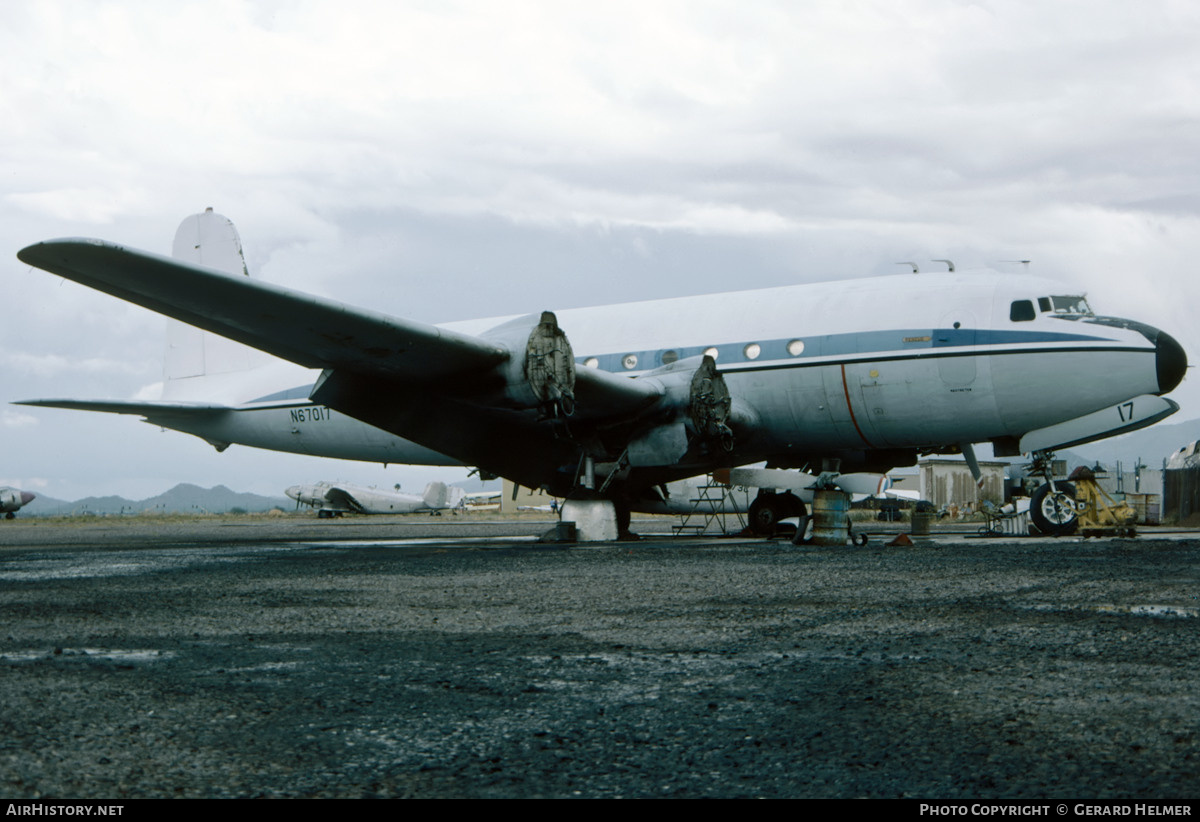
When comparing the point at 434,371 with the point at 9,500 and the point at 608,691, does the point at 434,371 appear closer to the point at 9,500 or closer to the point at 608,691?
the point at 608,691

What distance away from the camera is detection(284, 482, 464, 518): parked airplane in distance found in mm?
50000

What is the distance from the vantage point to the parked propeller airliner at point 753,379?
42.7 feet

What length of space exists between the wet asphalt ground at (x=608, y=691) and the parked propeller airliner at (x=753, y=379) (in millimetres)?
5817

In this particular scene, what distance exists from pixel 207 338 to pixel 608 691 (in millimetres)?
20777

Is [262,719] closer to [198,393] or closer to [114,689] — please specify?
[114,689]

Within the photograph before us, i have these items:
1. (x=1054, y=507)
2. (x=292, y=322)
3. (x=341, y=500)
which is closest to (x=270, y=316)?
(x=292, y=322)

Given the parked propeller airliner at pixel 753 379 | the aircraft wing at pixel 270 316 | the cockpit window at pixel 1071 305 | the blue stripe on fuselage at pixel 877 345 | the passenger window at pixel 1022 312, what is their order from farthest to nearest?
1. the cockpit window at pixel 1071 305
2. the passenger window at pixel 1022 312
3. the blue stripe on fuselage at pixel 877 345
4. the parked propeller airliner at pixel 753 379
5. the aircraft wing at pixel 270 316

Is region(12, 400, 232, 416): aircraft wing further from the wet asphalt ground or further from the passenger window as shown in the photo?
the passenger window

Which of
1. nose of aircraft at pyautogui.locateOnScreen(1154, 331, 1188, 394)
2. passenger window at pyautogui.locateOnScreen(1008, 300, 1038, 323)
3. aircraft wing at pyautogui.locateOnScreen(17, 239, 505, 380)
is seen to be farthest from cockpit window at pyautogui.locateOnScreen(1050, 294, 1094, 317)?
aircraft wing at pyautogui.locateOnScreen(17, 239, 505, 380)

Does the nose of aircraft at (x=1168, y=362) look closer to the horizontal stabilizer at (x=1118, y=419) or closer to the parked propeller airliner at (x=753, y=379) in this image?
the parked propeller airliner at (x=753, y=379)

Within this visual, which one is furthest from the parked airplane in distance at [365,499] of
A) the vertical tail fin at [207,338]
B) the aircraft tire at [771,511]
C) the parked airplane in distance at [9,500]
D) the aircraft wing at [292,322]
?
the aircraft wing at [292,322]

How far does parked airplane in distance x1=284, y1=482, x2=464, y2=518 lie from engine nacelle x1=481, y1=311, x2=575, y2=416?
122ft

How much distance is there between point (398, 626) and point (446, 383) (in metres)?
8.43

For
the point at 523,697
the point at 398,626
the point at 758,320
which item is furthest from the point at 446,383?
the point at 523,697
